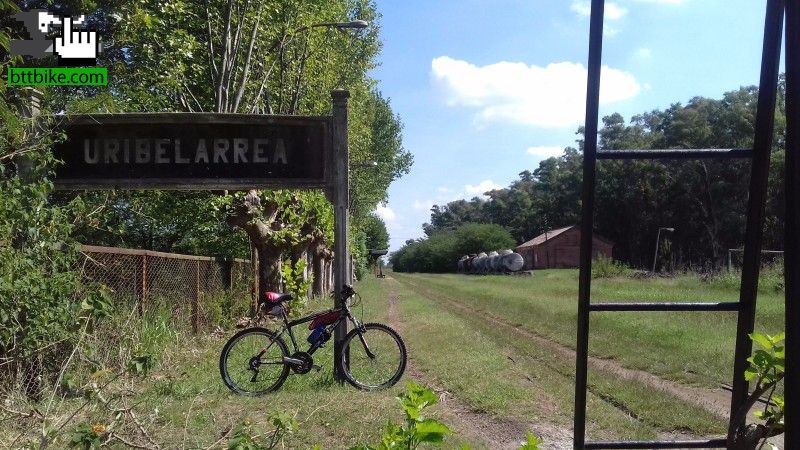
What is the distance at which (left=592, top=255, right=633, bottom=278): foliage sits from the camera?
3498 mm

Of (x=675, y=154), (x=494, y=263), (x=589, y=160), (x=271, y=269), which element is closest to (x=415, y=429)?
(x=589, y=160)

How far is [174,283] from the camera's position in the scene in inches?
485

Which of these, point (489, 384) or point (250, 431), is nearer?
point (250, 431)

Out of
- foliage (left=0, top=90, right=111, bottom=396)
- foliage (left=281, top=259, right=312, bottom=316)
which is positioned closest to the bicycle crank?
foliage (left=0, top=90, right=111, bottom=396)

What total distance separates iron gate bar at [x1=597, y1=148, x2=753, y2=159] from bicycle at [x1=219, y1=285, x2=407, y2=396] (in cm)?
656

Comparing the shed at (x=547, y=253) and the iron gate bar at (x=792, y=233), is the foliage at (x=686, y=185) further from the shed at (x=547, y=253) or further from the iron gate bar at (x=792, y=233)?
the shed at (x=547, y=253)

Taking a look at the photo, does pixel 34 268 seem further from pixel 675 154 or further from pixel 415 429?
pixel 675 154

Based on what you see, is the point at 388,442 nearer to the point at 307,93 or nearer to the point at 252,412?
the point at 252,412

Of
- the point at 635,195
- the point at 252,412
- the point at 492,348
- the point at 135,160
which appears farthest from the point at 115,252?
the point at 635,195

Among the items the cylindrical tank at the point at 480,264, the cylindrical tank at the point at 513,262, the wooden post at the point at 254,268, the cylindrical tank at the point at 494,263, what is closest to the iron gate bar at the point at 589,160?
the wooden post at the point at 254,268

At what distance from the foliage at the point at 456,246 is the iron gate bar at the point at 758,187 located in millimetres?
94801

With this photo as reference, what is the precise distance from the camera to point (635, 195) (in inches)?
117

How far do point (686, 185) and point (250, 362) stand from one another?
6.19 meters

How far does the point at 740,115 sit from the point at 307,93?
21.2 m
